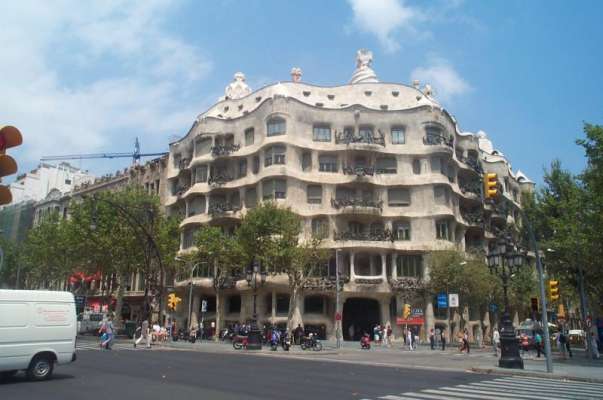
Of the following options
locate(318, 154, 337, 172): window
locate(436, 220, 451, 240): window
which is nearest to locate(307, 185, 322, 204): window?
locate(318, 154, 337, 172): window

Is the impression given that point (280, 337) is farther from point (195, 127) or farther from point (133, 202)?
point (195, 127)

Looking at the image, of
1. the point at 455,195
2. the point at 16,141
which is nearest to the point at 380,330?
the point at 455,195

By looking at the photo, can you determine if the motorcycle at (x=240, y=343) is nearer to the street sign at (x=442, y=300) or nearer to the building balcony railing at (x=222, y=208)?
the street sign at (x=442, y=300)

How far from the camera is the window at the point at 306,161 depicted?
1935 inches

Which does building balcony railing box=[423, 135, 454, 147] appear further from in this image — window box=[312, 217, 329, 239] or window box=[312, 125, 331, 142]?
window box=[312, 217, 329, 239]

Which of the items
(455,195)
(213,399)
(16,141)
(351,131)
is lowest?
(213,399)

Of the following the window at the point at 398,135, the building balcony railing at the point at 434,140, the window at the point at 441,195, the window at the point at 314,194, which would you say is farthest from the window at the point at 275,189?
the building balcony railing at the point at 434,140

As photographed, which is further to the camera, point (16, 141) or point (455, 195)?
point (455, 195)

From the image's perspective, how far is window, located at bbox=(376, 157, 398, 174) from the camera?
164ft

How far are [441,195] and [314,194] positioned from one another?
12169 millimetres

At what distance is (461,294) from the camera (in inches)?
1644

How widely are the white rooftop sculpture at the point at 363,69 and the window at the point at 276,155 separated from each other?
1622 cm

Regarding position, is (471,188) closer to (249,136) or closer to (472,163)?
(472,163)

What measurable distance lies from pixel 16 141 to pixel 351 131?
46.2 meters
